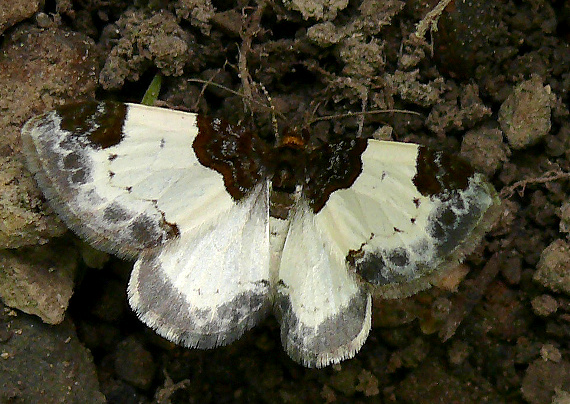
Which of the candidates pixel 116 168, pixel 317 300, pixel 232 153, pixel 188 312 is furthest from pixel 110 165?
pixel 317 300

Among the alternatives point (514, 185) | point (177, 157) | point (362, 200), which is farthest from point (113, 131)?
point (514, 185)

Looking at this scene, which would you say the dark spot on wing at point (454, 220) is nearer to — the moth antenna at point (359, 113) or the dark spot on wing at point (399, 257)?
the dark spot on wing at point (399, 257)

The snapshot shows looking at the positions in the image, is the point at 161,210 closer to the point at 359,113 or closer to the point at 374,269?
the point at 374,269

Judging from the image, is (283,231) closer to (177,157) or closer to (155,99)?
(177,157)

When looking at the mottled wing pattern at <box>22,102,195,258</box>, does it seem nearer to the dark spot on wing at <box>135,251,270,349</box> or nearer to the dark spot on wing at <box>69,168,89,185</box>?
the dark spot on wing at <box>69,168,89,185</box>

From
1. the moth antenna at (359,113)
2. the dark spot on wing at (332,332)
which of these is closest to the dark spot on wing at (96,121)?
the moth antenna at (359,113)

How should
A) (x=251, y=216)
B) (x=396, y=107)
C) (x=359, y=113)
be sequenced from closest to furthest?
1. (x=251, y=216)
2. (x=359, y=113)
3. (x=396, y=107)

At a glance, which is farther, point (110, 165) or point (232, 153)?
point (232, 153)
